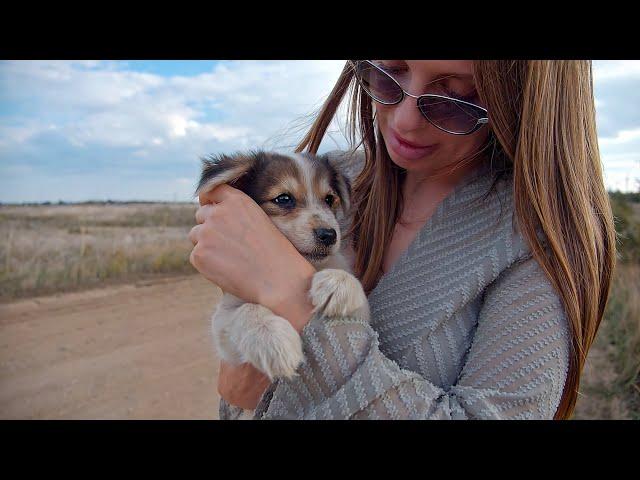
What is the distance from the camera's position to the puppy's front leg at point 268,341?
1.82m

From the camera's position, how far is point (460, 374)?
6.48ft

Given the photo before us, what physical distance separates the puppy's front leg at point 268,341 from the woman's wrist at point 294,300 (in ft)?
0.07

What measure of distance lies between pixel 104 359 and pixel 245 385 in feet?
16.4

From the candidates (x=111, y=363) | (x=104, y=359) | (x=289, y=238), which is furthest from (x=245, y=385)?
(x=104, y=359)

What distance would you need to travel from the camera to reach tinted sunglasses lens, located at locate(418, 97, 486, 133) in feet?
6.83

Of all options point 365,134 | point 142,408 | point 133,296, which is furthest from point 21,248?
point 365,134

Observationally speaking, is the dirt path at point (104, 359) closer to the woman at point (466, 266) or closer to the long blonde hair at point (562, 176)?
the woman at point (466, 266)

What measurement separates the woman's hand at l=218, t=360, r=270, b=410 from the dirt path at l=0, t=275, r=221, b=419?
207cm

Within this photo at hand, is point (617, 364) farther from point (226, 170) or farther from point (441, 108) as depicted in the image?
point (226, 170)

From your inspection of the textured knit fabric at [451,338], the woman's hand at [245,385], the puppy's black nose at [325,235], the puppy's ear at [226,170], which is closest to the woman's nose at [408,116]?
the textured knit fabric at [451,338]

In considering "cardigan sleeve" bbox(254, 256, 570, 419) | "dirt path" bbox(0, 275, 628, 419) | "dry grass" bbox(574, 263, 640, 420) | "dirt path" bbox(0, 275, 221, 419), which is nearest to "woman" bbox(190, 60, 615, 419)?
"cardigan sleeve" bbox(254, 256, 570, 419)

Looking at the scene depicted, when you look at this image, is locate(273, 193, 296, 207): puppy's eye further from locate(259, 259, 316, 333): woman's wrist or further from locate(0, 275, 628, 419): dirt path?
locate(0, 275, 628, 419): dirt path

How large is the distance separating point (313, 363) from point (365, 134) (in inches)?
56.0

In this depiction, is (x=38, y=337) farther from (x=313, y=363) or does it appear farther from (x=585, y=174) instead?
(x=585, y=174)
